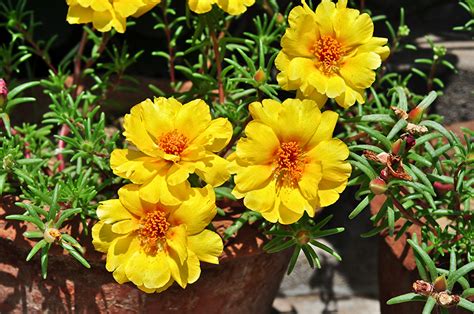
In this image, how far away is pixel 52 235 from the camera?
1.25 metres

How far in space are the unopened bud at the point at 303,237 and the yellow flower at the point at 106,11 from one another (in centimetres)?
49

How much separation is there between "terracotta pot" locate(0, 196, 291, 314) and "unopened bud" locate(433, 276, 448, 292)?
0.35m

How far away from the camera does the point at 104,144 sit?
4.93 feet

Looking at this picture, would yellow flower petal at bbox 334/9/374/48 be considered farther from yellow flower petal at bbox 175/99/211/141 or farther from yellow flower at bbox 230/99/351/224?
yellow flower petal at bbox 175/99/211/141

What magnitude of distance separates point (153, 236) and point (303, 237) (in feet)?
0.97

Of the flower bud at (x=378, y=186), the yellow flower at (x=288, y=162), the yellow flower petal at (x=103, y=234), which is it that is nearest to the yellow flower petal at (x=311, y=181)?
the yellow flower at (x=288, y=162)

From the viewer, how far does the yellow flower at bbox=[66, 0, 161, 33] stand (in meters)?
1.24

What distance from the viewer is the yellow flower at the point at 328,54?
47.0 inches

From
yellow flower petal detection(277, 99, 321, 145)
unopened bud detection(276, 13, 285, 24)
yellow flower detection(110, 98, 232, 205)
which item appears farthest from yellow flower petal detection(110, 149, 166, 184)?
unopened bud detection(276, 13, 285, 24)

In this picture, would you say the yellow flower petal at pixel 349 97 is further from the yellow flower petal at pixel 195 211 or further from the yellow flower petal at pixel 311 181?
the yellow flower petal at pixel 195 211

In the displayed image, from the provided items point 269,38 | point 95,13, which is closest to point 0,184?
point 95,13

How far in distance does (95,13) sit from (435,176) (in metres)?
0.72

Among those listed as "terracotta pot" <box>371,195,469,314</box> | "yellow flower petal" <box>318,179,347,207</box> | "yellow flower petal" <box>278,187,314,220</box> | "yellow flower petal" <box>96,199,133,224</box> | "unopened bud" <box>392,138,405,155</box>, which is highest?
"unopened bud" <box>392,138,405,155</box>

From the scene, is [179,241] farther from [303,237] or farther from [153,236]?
[303,237]
